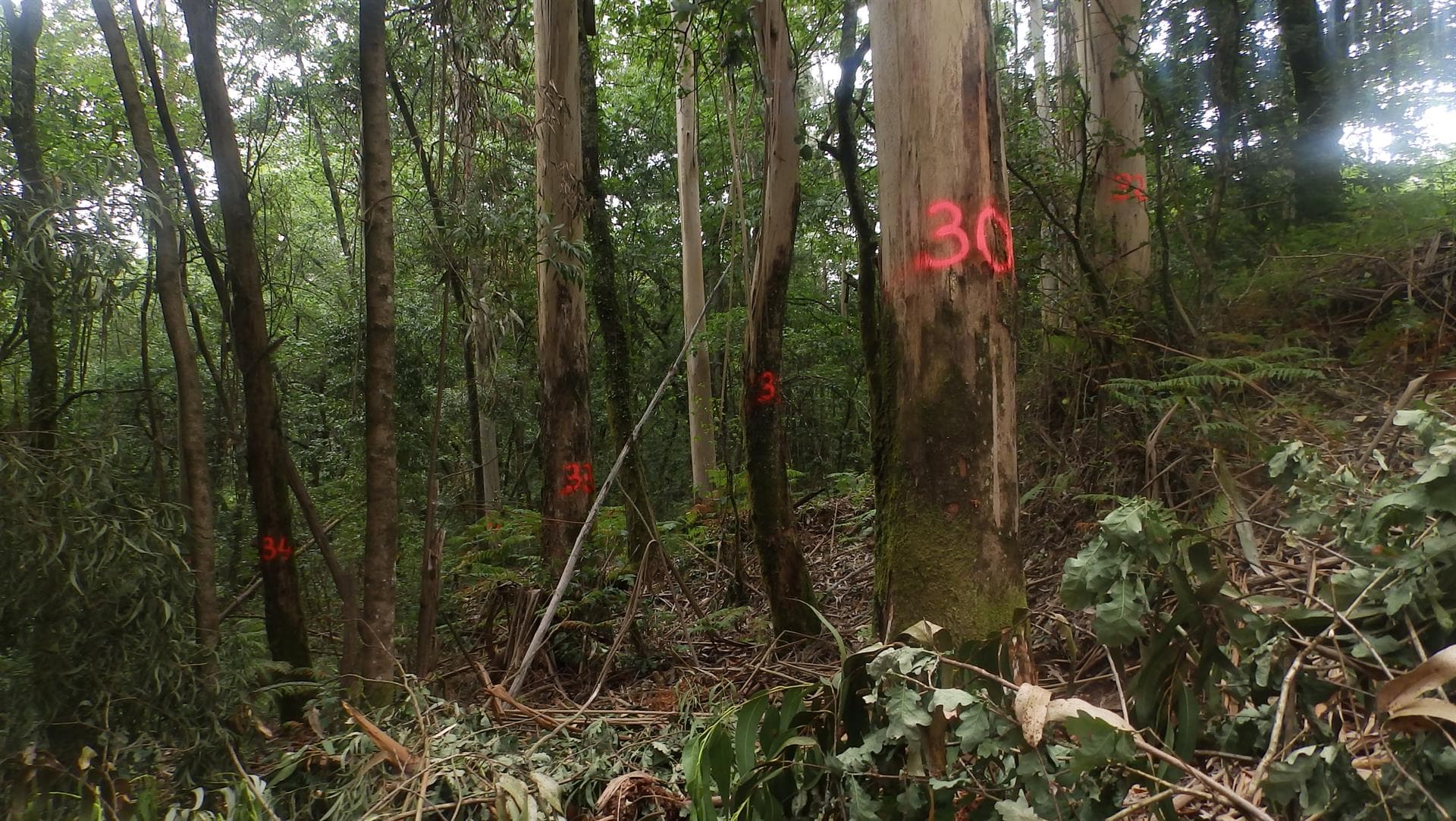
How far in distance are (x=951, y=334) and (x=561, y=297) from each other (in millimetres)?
Answer: 5286

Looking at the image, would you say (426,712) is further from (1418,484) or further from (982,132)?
(1418,484)

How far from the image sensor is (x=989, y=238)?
2.84m

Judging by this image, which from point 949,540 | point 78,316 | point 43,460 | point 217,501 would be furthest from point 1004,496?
point 217,501

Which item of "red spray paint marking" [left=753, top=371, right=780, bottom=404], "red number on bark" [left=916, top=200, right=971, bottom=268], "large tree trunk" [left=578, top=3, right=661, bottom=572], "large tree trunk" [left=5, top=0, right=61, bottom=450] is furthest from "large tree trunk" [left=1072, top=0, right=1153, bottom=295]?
"large tree trunk" [left=5, top=0, right=61, bottom=450]

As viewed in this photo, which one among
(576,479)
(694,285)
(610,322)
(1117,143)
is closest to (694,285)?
(694,285)

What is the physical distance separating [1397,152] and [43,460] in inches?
393

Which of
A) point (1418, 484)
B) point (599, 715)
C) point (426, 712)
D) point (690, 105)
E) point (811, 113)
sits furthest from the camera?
point (811, 113)

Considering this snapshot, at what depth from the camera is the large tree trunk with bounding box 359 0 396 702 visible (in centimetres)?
463

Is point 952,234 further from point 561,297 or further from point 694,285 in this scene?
point 694,285

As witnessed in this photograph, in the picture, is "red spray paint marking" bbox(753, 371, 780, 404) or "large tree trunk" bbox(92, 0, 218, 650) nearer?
"large tree trunk" bbox(92, 0, 218, 650)

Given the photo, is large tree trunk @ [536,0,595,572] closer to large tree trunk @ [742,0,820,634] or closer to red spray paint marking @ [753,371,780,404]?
large tree trunk @ [742,0,820,634]

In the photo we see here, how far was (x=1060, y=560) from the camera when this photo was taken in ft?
15.2

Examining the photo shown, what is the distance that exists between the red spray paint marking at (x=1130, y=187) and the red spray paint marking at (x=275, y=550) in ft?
20.1

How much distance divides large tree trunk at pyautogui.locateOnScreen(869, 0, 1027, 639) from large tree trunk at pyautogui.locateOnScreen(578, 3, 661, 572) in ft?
14.2
